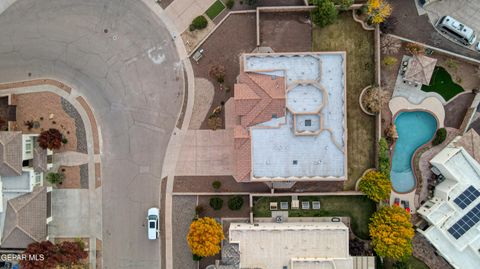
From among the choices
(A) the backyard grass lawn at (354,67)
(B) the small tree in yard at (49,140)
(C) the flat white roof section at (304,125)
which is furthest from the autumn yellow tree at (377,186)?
(B) the small tree in yard at (49,140)

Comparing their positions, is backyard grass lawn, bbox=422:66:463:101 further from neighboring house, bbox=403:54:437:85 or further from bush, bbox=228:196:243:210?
bush, bbox=228:196:243:210

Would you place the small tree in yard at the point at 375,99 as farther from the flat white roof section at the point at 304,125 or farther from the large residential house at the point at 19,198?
the large residential house at the point at 19,198

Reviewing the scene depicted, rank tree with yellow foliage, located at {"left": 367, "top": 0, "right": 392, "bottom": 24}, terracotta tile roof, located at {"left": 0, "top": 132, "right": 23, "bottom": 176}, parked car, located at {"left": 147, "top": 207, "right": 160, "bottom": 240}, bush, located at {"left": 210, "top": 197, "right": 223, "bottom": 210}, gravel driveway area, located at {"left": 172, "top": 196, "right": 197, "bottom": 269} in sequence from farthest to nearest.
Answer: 1. gravel driveway area, located at {"left": 172, "top": 196, "right": 197, "bottom": 269}
2. parked car, located at {"left": 147, "top": 207, "right": 160, "bottom": 240}
3. bush, located at {"left": 210, "top": 197, "right": 223, "bottom": 210}
4. tree with yellow foliage, located at {"left": 367, "top": 0, "right": 392, "bottom": 24}
5. terracotta tile roof, located at {"left": 0, "top": 132, "right": 23, "bottom": 176}

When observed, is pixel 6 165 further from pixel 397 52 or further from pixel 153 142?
pixel 397 52

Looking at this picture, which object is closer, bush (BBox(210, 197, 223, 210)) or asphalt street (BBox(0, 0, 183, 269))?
bush (BBox(210, 197, 223, 210))

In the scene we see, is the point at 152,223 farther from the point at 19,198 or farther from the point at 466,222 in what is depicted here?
the point at 466,222

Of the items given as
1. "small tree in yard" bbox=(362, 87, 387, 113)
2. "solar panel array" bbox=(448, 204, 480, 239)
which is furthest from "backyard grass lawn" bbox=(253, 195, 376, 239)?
"small tree in yard" bbox=(362, 87, 387, 113)
